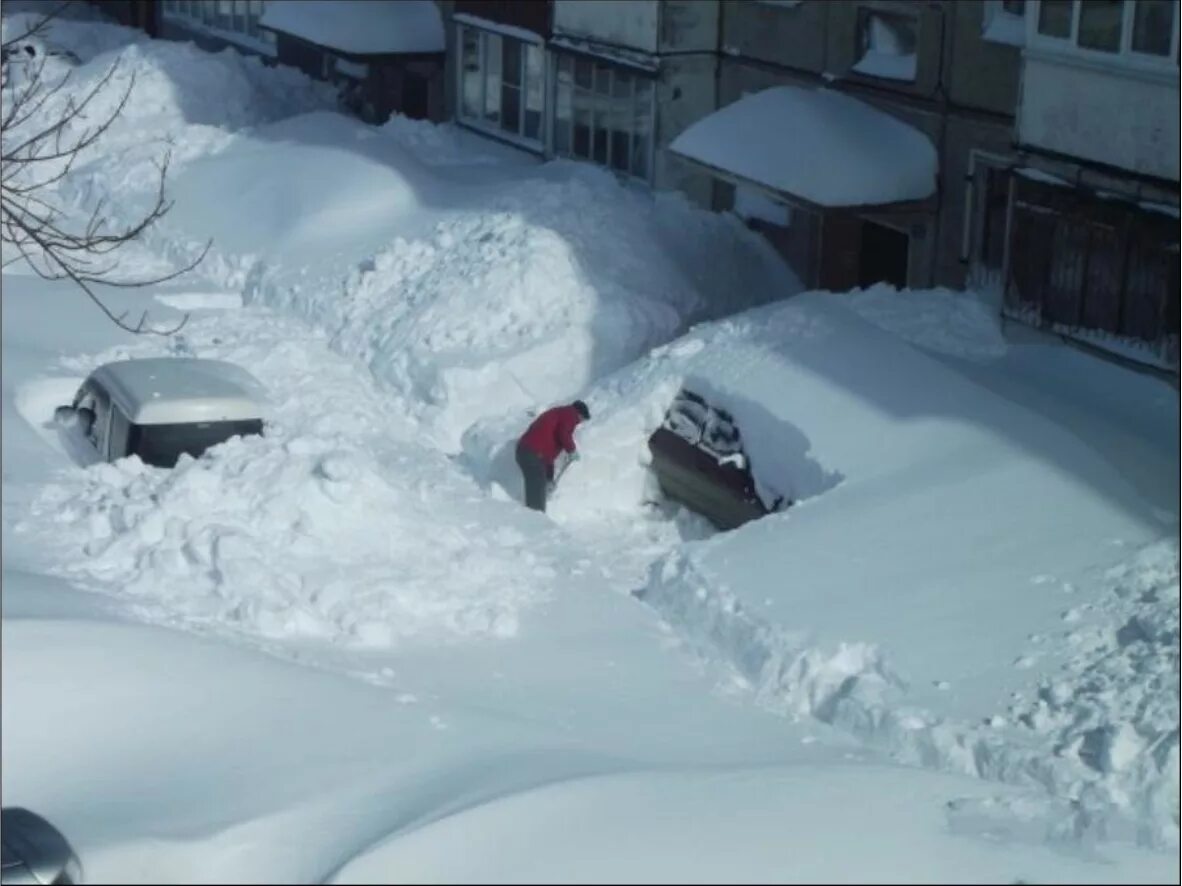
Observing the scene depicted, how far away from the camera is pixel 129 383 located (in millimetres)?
15258

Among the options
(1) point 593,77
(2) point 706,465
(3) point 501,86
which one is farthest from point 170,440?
(3) point 501,86

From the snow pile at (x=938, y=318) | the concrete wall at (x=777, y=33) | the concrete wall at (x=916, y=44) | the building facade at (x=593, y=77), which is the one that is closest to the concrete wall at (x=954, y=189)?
the concrete wall at (x=916, y=44)

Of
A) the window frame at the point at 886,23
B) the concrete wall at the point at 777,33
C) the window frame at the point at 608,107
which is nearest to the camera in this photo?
the window frame at the point at 886,23

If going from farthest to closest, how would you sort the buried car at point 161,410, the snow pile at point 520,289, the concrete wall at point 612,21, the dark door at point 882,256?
the concrete wall at point 612,21, the dark door at point 882,256, the snow pile at point 520,289, the buried car at point 161,410

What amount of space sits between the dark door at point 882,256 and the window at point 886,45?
1.72 meters

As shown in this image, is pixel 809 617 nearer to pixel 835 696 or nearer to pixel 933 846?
pixel 835 696

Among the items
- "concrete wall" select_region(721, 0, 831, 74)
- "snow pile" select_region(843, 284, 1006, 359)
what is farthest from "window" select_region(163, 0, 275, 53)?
"snow pile" select_region(843, 284, 1006, 359)

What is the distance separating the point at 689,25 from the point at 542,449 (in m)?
9.37

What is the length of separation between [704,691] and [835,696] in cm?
91

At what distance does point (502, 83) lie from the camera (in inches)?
1067

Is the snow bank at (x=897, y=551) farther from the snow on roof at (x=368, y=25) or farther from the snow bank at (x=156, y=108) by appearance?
the snow on roof at (x=368, y=25)

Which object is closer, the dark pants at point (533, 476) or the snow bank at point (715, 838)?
the snow bank at point (715, 838)

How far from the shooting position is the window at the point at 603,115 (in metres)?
24.0

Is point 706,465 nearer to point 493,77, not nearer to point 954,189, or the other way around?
point 954,189
